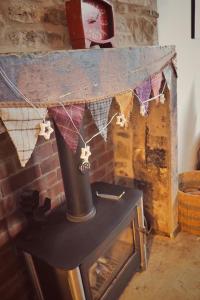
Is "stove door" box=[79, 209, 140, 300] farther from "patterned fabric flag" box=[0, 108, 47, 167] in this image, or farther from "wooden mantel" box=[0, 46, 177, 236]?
"patterned fabric flag" box=[0, 108, 47, 167]

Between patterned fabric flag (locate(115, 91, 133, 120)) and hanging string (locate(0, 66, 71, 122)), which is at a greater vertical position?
hanging string (locate(0, 66, 71, 122))

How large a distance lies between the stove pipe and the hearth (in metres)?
0.04

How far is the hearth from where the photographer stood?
1.15m

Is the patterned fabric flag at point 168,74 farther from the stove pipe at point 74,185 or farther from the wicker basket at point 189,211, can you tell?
the wicker basket at point 189,211

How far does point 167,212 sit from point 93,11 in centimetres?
145

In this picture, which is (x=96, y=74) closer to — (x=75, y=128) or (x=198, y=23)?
(x=75, y=128)

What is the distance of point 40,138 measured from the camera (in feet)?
4.69

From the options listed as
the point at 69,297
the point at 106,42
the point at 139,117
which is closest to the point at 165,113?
the point at 139,117

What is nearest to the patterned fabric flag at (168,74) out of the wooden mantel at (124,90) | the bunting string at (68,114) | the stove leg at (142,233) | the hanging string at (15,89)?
the wooden mantel at (124,90)

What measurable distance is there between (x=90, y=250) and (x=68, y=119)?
582 millimetres

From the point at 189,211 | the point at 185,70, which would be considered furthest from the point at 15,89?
the point at 185,70

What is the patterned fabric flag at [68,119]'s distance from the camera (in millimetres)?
948

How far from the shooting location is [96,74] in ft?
3.42

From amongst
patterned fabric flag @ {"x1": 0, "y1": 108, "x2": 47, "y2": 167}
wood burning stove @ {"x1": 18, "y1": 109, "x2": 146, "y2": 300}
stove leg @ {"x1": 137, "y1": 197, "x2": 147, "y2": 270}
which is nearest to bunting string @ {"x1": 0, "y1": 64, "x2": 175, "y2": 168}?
patterned fabric flag @ {"x1": 0, "y1": 108, "x2": 47, "y2": 167}
